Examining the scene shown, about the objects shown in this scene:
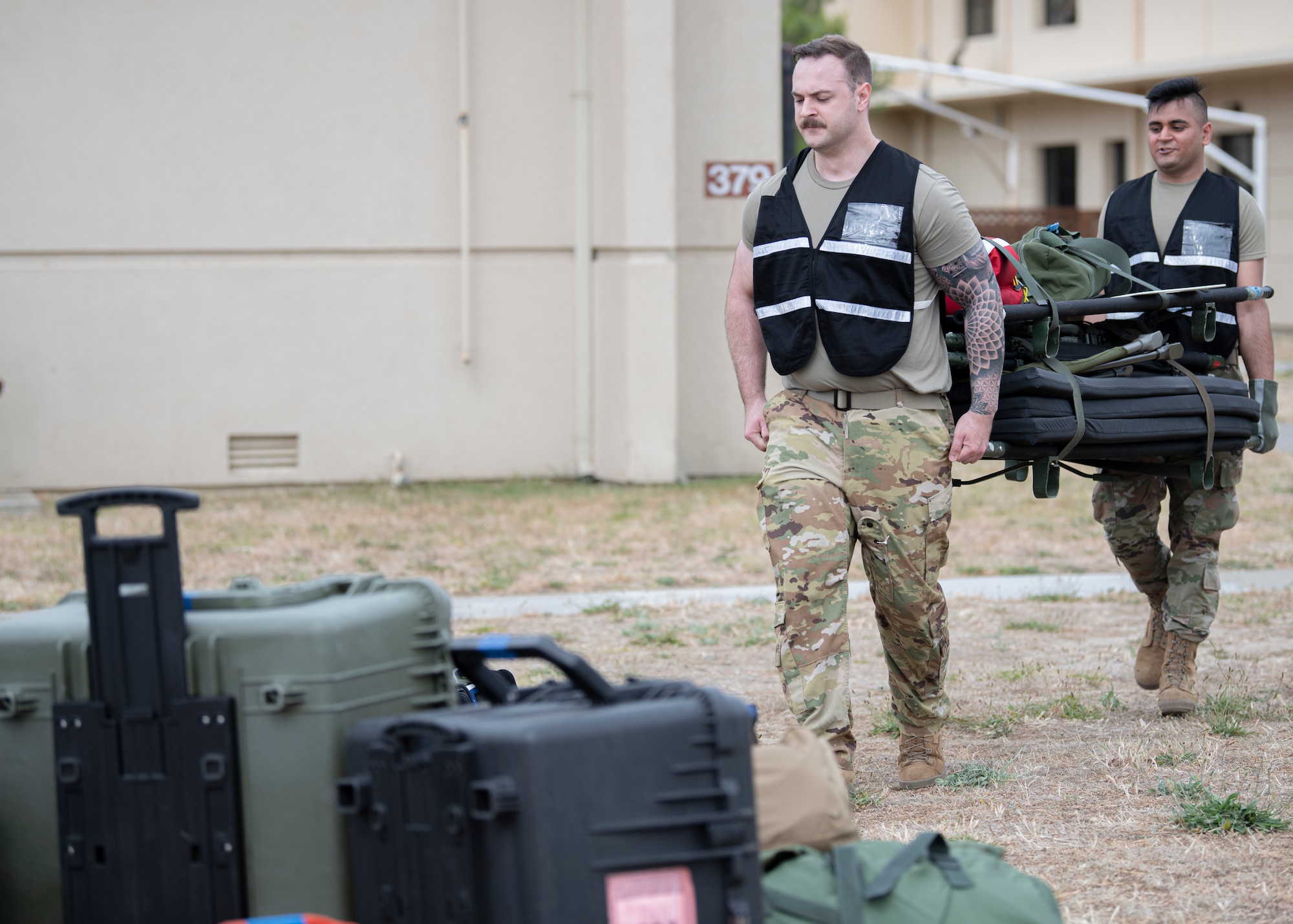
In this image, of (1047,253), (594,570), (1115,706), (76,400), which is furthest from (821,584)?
(76,400)

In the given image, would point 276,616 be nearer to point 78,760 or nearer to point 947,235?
point 78,760

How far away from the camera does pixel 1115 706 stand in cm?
538

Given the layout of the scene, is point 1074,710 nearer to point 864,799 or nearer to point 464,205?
point 864,799

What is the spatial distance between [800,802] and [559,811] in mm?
700

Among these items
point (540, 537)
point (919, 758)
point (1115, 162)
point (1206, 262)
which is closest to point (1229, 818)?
point (919, 758)

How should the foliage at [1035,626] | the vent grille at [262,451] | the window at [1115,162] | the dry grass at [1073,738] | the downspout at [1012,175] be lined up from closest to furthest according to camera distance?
the dry grass at [1073,738], the foliage at [1035,626], the vent grille at [262,451], the window at [1115,162], the downspout at [1012,175]

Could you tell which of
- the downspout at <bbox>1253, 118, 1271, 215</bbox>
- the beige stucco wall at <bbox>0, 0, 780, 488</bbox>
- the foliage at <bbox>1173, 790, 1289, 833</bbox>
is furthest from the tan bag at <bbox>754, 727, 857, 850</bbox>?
the downspout at <bbox>1253, 118, 1271, 215</bbox>

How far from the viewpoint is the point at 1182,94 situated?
5.18m

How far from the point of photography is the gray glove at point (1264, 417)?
497 centimetres

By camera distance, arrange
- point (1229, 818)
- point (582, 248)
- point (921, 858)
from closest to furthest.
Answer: point (921, 858) < point (1229, 818) < point (582, 248)

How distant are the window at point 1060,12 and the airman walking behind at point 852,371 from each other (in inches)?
980

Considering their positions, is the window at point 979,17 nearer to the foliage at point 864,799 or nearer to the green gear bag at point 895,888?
the foliage at point 864,799

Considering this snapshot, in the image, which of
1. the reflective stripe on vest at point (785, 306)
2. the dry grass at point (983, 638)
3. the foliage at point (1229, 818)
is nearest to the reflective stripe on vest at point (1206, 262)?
the dry grass at point (983, 638)

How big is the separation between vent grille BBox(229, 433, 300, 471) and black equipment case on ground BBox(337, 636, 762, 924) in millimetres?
8794
